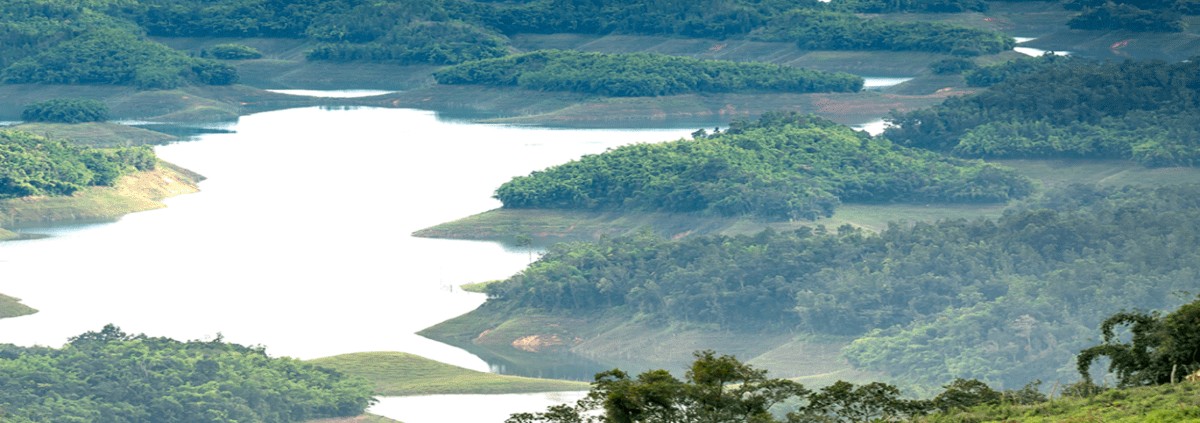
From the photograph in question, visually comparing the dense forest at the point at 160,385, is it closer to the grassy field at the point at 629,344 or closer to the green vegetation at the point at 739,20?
the grassy field at the point at 629,344

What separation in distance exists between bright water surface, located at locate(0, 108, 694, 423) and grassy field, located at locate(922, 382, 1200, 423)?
28.0 meters

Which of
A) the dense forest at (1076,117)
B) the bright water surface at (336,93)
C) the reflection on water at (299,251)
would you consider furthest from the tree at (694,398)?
the bright water surface at (336,93)

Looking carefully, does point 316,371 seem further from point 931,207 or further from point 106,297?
point 931,207

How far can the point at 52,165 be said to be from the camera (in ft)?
387

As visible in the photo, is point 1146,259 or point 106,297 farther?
point 106,297

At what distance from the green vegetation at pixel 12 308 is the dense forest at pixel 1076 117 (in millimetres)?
45426

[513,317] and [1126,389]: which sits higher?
[1126,389]

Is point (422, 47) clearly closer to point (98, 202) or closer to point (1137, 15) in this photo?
point (1137, 15)

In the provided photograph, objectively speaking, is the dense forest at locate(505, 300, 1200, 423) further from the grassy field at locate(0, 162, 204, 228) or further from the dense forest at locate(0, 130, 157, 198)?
the dense forest at locate(0, 130, 157, 198)

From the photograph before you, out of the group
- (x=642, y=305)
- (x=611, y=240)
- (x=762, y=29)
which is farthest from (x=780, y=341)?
(x=762, y=29)

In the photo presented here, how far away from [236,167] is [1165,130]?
44109 mm

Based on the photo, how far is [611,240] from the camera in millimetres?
95250

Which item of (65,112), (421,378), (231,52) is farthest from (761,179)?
(231,52)

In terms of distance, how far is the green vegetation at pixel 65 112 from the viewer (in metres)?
144
